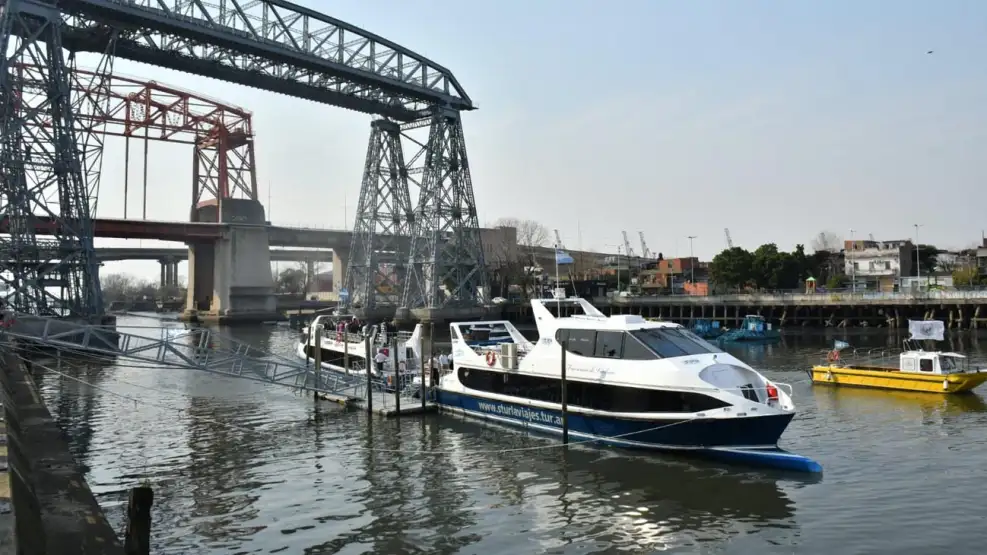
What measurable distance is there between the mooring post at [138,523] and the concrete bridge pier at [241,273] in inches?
3318

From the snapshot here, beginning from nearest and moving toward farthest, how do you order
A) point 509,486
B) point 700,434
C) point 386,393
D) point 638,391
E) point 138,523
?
point 138,523 < point 509,486 < point 700,434 < point 638,391 < point 386,393

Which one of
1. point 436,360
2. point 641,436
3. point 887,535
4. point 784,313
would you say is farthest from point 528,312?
point 887,535

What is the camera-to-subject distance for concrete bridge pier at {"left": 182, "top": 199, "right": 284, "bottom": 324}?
90.1 metres

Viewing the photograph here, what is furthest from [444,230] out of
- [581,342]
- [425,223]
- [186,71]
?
[581,342]

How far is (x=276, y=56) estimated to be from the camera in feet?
173

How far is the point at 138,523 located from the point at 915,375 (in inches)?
1113

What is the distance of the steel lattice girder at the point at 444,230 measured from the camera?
67.2 metres

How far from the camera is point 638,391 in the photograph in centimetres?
1822

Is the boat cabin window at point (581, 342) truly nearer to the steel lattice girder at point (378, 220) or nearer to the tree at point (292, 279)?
the steel lattice girder at point (378, 220)

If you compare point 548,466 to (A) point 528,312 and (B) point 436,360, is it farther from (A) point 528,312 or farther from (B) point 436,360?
(A) point 528,312

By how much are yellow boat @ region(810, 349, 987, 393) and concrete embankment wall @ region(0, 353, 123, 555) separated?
90.6ft

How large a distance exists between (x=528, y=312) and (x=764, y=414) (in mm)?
66902

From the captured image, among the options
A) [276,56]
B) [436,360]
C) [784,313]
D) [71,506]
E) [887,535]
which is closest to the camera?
[71,506]

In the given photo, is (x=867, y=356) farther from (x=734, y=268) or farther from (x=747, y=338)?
(x=734, y=268)
